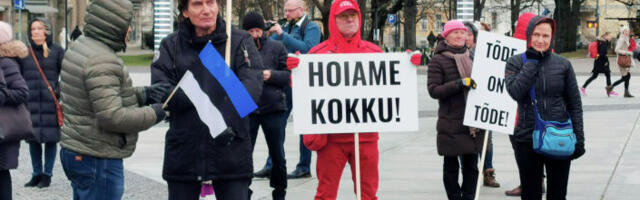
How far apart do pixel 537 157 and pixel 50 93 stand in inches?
195

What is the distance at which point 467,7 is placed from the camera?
20344 mm

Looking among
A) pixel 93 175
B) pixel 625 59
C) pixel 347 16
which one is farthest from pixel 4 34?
pixel 625 59

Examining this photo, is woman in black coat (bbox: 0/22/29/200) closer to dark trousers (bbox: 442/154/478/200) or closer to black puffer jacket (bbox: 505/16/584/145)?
dark trousers (bbox: 442/154/478/200)

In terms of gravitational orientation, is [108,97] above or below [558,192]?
above

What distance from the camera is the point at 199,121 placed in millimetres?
4879

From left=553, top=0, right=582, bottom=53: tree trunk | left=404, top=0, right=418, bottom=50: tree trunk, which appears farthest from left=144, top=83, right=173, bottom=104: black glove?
left=553, top=0, right=582, bottom=53: tree trunk

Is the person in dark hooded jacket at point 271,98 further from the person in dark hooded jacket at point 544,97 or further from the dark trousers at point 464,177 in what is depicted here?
the person in dark hooded jacket at point 544,97

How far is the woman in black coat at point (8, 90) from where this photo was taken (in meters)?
7.12

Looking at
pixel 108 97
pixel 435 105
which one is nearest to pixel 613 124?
pixel 435 105

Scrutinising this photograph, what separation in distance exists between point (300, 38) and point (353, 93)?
3.11 metres

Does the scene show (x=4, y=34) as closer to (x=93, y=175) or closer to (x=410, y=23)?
(x=93, y=175)

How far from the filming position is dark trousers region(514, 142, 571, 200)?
6473 millimetres

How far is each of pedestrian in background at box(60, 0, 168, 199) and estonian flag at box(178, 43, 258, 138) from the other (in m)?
0.20

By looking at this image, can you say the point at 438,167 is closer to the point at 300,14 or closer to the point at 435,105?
the point at 300,14
